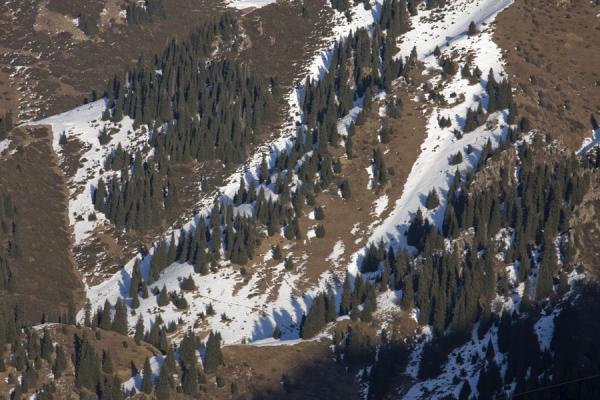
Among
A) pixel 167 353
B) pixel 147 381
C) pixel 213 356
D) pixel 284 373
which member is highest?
pixel 167 353

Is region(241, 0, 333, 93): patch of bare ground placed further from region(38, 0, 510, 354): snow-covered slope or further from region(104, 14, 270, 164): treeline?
region(104, 14, 270, 164): treeline

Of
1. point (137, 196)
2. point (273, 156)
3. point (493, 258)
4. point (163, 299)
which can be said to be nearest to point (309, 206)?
point (273, 156)

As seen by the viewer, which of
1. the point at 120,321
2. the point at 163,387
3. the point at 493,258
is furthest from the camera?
the point at 120,321

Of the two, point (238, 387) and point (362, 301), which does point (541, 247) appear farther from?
point (238, 387)

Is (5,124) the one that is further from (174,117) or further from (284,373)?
(284,373)

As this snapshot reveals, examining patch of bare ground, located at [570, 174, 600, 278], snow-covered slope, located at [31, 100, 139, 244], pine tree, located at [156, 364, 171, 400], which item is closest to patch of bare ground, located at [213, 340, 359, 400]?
pine tree, located at [156, 364, 171, 400]

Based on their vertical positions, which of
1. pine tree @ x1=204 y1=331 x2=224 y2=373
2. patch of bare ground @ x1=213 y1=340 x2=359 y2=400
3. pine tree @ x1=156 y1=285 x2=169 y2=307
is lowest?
patch of bare ground @ x1=213 y1=340 x2=359 y2=400

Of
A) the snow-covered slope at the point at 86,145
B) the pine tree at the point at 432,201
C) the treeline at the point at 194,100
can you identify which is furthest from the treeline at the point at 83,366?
the treeline at the point at 194,100

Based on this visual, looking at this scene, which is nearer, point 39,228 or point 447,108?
point 39,228
